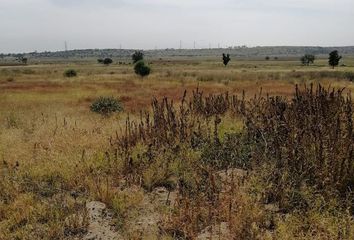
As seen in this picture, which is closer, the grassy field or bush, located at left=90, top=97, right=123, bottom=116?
the grassy field

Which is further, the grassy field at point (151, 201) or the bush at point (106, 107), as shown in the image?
the bush at point (106, 107)

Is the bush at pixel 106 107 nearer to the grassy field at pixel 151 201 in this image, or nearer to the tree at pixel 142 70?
the grassy field at pixel 151 201

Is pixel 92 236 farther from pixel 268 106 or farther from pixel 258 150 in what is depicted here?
pixel 268 106

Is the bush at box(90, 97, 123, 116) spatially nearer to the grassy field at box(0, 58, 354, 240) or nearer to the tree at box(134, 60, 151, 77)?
the grassy field at box(0, 58, 354, 240)

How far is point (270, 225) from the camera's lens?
5387 mm

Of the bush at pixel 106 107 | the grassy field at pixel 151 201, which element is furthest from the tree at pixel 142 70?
the grassy field at pixel 151 201

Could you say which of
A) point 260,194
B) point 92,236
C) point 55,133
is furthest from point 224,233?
point 55,133

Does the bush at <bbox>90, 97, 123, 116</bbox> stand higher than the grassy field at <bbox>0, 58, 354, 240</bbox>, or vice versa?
the grassy field at <bbox>0, 58, 354, 240</bbox>

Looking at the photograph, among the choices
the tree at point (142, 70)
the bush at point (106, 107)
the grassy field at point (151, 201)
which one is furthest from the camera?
the tree at point (142, 70)

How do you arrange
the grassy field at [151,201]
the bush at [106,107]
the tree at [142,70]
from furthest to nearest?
the tree at [142,70] < the bush at [106,107] < the grassy field at [151,201]

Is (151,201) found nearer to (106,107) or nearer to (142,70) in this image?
(106,107)

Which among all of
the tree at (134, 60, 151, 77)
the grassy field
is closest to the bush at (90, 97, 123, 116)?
the grassy field

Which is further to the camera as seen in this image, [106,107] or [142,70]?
[142,70]

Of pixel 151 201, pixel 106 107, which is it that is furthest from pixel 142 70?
pixel 151 201
